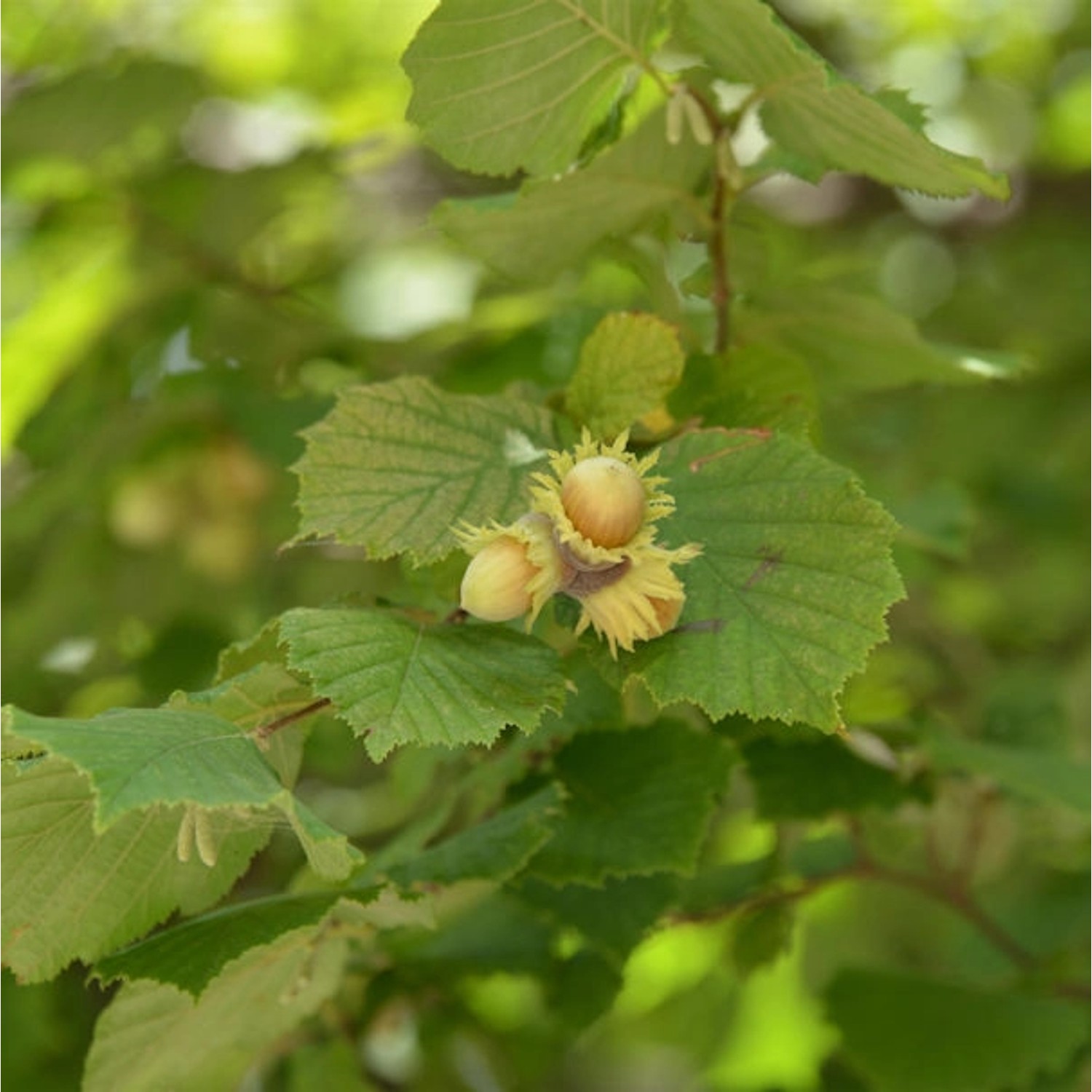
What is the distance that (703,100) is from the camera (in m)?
1.07

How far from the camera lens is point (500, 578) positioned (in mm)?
840

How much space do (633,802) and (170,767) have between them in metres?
0.47

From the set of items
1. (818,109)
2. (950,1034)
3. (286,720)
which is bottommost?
(950,1034)

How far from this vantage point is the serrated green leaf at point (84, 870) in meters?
0.87

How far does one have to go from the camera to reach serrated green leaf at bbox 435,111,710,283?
106 centimetres

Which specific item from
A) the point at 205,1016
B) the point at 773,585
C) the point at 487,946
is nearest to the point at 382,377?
the point at 487,946

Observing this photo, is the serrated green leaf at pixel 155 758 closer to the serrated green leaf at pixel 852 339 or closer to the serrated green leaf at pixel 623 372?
the serrated green leaf at pixel 623 372

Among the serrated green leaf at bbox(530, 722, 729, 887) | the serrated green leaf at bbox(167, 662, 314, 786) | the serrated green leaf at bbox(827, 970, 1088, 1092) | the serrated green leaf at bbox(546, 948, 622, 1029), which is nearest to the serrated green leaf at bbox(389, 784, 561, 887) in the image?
the serrated green leaf at bbox(530, 722, 729, 887)

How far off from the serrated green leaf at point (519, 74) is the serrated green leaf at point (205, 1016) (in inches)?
19.5

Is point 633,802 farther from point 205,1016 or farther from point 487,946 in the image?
point 487,946

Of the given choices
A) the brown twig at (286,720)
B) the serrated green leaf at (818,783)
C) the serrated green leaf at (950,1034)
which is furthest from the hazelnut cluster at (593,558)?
the serrated green leaf at (950,1034)

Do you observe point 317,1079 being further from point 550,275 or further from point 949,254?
point 949,254

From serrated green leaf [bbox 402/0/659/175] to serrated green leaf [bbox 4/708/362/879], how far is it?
40cm

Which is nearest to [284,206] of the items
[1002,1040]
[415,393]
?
Result: [415,393]
